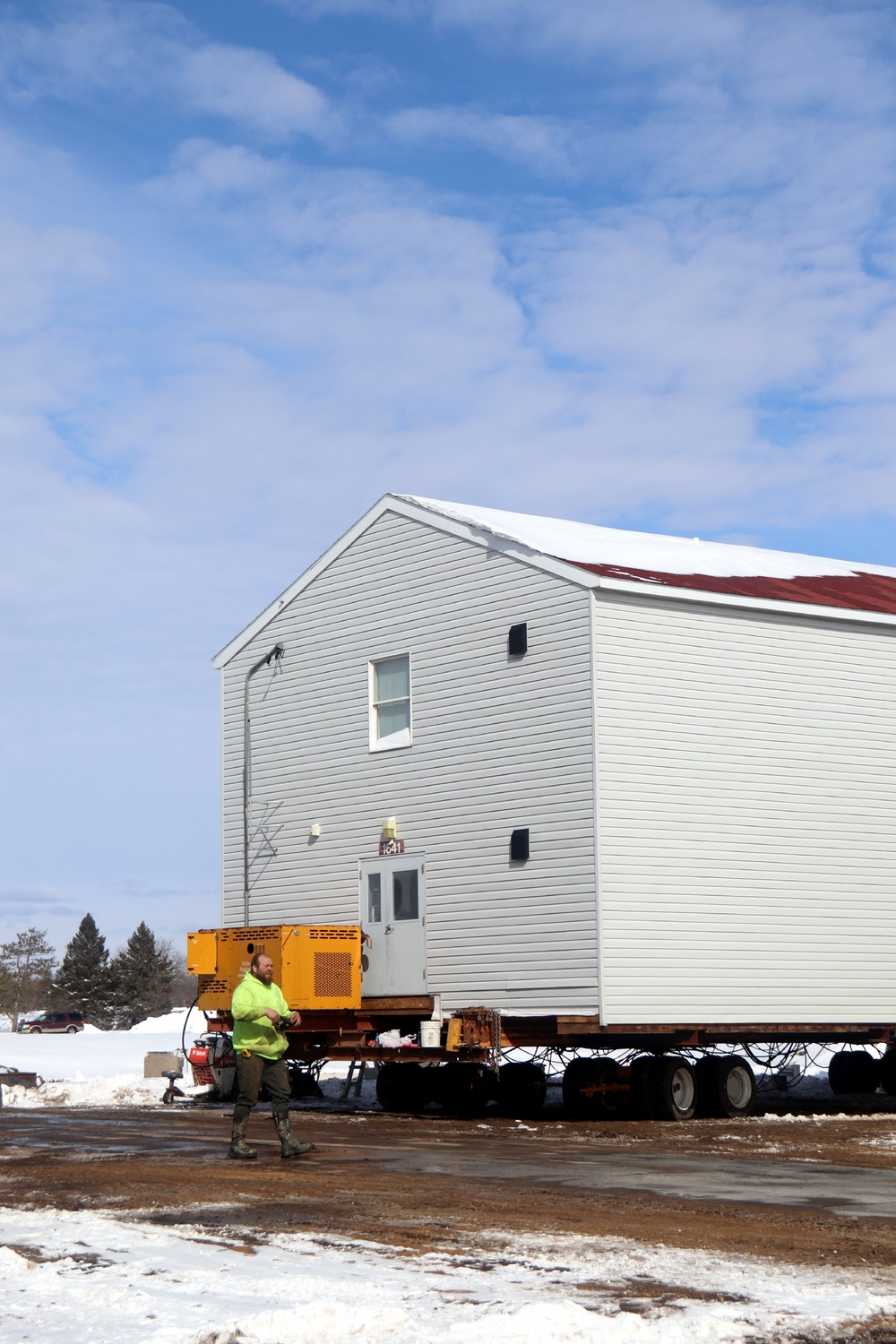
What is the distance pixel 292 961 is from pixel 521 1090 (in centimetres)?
347

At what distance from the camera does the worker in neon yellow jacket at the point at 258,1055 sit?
13422 millimetres

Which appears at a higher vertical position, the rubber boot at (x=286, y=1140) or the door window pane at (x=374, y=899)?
the door window pane at (x=374, y=899)

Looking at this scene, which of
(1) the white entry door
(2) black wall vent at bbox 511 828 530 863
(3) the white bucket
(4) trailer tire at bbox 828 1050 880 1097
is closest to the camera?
(3) the white bucket

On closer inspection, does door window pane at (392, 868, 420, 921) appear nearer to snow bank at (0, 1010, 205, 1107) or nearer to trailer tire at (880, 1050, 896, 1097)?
snow bank at (0, 1010, 205, 1107)

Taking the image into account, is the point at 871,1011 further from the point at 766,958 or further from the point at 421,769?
the point at 421,769

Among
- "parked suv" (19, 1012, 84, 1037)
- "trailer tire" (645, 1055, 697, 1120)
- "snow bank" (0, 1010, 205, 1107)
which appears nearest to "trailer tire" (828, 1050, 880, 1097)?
"trailer tire" (645, 1055, 697, 1120)

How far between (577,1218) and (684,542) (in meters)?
17.7

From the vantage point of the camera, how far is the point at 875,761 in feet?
73.2

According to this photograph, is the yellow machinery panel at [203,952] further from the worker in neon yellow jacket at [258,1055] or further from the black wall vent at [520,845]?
the worker in neon yellow jacket at [258,1055]

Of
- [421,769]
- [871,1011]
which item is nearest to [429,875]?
[421,769]

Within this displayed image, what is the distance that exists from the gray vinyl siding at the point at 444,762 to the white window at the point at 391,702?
0.17 metres

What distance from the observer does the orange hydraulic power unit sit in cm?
2128

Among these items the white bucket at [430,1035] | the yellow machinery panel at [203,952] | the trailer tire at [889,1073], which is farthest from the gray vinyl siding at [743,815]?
the yellow machinery panel at [203,952]

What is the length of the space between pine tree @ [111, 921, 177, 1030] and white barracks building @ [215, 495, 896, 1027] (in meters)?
73.9
